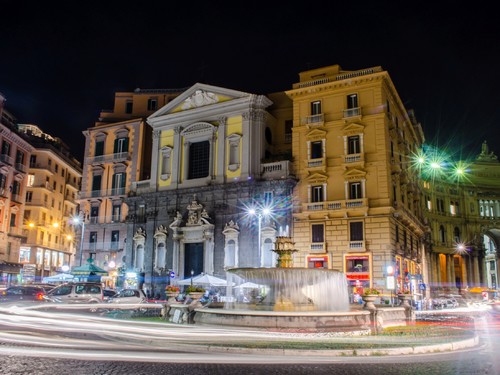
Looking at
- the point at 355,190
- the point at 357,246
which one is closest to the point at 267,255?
the point at 357,246

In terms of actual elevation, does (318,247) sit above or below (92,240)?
below

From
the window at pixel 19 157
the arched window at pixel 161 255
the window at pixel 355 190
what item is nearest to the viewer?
the window at pixel 355 190

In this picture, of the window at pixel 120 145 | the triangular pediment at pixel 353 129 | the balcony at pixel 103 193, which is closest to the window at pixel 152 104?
the window at pixel 120 145

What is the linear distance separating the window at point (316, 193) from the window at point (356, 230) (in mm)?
3141

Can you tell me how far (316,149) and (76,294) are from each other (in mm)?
20021

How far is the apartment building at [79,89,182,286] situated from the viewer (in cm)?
4728

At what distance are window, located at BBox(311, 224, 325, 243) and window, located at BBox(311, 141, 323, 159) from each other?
209 inches

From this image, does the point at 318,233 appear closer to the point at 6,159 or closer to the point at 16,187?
the point at 6,159

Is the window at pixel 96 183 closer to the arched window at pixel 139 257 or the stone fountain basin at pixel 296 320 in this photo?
the arched window at pixel 139 257

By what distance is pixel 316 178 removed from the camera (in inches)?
1437

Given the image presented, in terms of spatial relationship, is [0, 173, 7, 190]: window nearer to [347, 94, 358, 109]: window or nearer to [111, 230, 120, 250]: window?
[111, 230, 120, 250]: window

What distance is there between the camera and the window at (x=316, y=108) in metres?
38.0

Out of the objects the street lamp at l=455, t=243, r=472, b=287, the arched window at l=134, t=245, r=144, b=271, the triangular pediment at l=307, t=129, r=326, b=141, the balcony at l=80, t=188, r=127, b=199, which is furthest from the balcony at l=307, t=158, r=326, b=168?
the street lamp at l=455, t=243, r=472, b=287

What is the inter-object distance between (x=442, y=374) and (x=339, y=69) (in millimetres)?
32619
